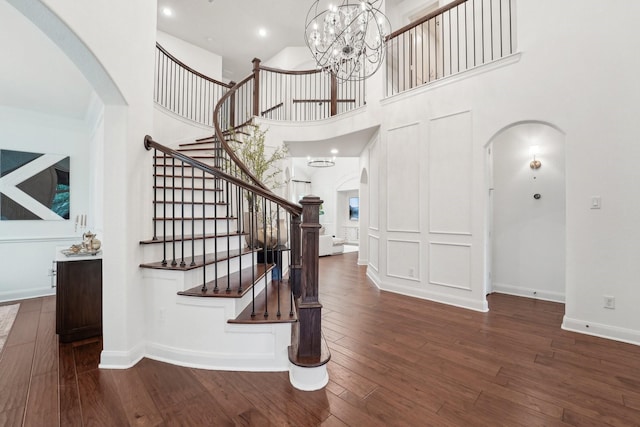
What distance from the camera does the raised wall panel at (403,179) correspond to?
12.9 ft

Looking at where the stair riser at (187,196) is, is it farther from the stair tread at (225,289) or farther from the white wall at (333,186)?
the white wall at (333,186)

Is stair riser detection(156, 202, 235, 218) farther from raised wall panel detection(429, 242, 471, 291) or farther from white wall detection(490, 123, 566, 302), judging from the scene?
white wall detection(490, 123, 566, 302)

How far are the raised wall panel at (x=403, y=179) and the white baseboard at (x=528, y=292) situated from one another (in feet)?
5.61

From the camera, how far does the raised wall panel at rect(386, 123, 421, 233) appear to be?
3.93m

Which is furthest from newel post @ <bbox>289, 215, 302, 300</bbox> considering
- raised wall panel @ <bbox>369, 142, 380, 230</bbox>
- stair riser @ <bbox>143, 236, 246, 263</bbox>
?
raised wall panel @ <bbox>369, 142, 380, 230</bbox>

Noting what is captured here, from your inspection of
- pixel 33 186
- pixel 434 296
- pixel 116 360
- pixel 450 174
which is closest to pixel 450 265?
pixel 434 296

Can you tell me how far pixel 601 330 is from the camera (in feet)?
8.51

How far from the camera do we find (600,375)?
1933 mm

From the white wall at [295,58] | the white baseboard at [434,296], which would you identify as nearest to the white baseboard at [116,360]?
the white baseboard at [434,296]

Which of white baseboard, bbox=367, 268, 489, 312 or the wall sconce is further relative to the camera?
the wall sconce

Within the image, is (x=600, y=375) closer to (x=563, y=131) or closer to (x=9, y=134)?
(x=563, y=131)

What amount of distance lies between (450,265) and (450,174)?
1.26 metres

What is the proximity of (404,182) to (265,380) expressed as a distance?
328 centimetres

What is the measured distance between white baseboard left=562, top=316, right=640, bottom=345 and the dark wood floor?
0.42 feet
